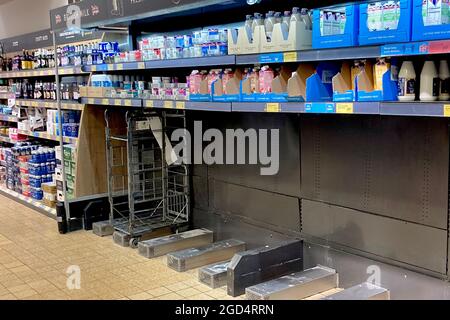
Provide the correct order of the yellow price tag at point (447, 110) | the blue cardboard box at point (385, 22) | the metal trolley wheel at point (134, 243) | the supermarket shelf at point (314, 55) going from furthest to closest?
the metal trolley wheel at point (134, 243) → the supermarket shelf at point (314, 55) → the blue cardboard box at point (385, 22) → the yellow price tag at point (447, 110)

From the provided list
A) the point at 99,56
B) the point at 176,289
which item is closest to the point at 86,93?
the point at 99,56

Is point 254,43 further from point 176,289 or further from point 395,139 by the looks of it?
point 176,289

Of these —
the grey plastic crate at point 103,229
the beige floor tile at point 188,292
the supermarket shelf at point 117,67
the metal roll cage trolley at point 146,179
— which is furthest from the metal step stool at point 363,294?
the grey plastic crate at point 103,229

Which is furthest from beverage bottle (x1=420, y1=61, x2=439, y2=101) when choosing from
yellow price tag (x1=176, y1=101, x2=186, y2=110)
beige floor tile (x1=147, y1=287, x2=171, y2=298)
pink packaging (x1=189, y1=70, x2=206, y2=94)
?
beige floor tile (x1=147, y1=287, x2=171, y2=298)

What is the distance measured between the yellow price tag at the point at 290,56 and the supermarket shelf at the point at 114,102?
1785 millimetres

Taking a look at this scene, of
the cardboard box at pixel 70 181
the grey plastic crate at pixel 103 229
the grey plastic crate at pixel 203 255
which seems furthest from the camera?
the cardboard box at pixel 70 181

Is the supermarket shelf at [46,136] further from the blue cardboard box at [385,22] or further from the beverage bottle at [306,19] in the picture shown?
the blue cardboard box at [385,22]

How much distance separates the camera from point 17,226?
19.0 ft

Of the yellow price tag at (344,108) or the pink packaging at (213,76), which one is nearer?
the yellow price tag at (344,108)

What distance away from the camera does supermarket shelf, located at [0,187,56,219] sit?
20.1 feet

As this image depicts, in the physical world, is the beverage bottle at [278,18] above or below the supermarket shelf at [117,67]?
above

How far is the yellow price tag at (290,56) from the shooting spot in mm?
3166

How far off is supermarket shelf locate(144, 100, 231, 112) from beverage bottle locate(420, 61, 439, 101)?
1.42m

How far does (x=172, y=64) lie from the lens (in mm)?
4164
